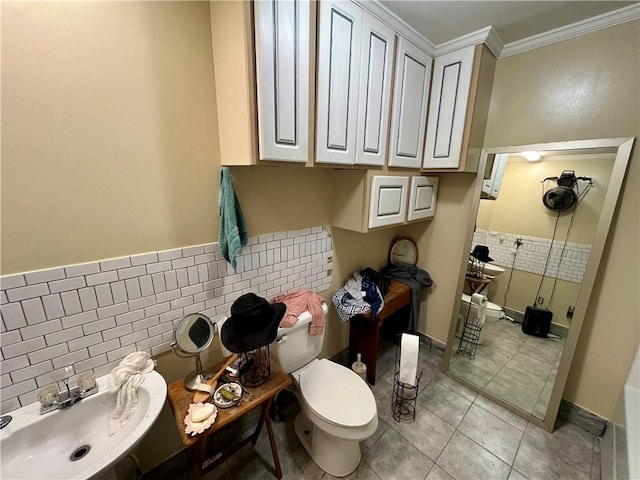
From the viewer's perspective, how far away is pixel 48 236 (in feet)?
2.92

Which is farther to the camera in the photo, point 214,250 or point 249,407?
point 214,250

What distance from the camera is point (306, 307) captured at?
1567 mm

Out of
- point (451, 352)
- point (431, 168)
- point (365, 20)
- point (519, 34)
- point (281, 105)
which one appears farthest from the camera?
point (451, 352)

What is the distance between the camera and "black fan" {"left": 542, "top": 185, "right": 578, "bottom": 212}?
1.56 metres

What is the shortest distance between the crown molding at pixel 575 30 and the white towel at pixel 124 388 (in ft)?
9.03

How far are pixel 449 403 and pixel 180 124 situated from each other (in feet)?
8.10

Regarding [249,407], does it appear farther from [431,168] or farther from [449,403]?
[431,168]

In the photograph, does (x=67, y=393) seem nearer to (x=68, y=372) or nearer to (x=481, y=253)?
(x=68, y=372)

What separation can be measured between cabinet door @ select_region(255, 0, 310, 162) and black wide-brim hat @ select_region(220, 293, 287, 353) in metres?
0.65

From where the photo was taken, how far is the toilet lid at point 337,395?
4.24 ft

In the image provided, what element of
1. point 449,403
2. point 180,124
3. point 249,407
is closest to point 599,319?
point 449,403

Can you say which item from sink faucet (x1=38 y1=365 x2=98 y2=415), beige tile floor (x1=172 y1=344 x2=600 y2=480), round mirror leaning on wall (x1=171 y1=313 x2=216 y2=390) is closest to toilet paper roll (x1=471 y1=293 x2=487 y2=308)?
beige tile floor (x1=172 y1=344 x2=600 y2=480)

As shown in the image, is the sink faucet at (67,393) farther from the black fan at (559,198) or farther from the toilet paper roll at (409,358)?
the black fan at (559,198)

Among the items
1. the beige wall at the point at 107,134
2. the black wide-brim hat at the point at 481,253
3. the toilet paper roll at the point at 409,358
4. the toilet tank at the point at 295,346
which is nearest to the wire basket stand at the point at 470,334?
the black wide-brim hat at the point at 481,253
